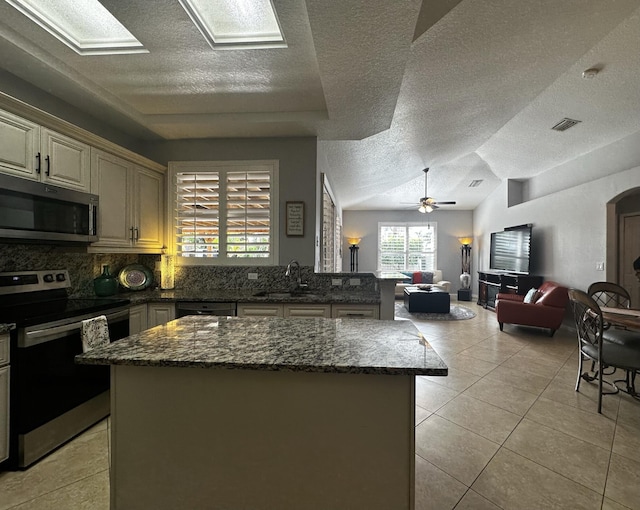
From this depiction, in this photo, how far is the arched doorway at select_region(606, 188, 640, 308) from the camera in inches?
172

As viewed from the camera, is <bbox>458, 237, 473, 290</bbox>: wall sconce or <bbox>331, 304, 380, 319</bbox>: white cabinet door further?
<bbox>458, 237, 473, 290</bbox>: wall sconce

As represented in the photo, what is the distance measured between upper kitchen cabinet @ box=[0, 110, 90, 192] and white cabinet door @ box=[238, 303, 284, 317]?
1.58 metres

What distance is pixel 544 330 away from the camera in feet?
16.5

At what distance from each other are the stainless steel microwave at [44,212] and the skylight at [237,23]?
149cm

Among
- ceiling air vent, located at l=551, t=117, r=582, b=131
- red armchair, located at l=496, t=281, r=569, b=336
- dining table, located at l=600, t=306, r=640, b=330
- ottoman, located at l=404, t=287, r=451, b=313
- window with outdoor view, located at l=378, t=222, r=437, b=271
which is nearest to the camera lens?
dining table, located at l=600, t=306, r=640, b=330

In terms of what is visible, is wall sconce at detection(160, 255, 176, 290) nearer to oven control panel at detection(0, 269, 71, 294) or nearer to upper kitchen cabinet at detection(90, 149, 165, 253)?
upper kitchen cabinet at detection(90, 149, 165, 253)

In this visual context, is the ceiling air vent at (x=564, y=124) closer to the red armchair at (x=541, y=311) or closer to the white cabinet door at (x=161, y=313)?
the red armchair at (x=541, y=311)

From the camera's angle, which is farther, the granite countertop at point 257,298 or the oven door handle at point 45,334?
the granite countertop at point 257,298

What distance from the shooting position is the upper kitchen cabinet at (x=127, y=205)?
2.54m

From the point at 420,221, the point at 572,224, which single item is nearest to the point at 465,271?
the point at 420,221

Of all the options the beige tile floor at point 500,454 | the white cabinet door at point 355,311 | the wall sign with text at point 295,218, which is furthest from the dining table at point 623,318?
the wall sign with text at point 295,218

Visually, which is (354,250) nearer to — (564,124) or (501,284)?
(501,284)

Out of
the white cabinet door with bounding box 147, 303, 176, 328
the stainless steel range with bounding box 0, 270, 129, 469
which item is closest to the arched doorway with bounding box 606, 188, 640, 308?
the white cabinet door with bounding box 147, 303, 176, 328

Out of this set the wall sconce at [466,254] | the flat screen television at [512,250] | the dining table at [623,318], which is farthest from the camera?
the wall sconce at [466,254]
